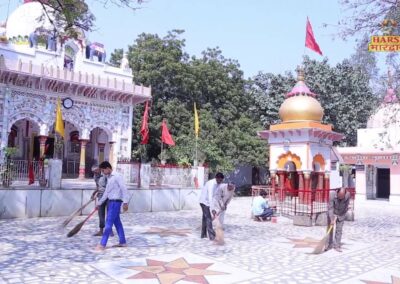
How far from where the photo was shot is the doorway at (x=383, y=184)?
2595 centimetres

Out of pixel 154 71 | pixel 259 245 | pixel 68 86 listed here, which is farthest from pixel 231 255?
pixel 154 71

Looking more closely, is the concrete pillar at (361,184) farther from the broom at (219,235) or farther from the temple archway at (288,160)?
the broom at (219,235)

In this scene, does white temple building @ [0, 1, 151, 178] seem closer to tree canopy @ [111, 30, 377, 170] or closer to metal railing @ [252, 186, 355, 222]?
tree canopy @ [111, 30, 377, 170]

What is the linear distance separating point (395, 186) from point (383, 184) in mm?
3043

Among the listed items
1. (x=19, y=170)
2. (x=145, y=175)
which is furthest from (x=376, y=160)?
(x=19, y=170)

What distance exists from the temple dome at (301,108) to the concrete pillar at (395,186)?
25.0ft

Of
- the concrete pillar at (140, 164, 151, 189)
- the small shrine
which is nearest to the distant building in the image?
the small shrine

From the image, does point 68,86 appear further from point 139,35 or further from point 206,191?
point 206,191

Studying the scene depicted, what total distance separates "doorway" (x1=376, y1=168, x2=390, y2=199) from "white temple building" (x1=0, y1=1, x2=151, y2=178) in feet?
50.3

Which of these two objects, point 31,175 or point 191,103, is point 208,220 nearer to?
point 31,175

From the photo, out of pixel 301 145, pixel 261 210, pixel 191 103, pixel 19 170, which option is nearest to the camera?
pixel 19 170

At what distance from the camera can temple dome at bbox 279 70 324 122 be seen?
18.2 meters

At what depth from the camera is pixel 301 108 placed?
18266 mm

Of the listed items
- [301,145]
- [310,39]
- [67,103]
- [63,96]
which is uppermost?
[310,39]
